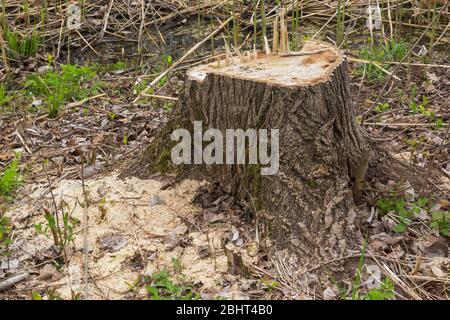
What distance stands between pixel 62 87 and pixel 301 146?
2.60 metres

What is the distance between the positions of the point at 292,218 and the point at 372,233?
1.31ft

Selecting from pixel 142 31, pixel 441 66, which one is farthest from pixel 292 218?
pixel 142 31

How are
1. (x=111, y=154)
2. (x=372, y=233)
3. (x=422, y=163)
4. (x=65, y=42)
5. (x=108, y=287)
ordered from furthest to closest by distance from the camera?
(x=65, y=42), (x=111, y=154), (x=422, y=163), (x=372, y=233), (x=108, y=287)

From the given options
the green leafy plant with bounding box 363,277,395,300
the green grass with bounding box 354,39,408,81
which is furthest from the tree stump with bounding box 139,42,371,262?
the green grass with bounding box 354,39,408,81

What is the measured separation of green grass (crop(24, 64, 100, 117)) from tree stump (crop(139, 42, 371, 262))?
2010 mm

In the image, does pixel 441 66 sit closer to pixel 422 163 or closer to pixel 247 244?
pixel 422 163

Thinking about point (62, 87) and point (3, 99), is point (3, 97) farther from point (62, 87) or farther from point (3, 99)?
point (62, 87)

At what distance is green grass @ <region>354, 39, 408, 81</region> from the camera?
4848 mm

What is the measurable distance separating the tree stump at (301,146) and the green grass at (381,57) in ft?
6.10

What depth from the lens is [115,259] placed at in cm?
291

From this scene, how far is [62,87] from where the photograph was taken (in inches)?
192

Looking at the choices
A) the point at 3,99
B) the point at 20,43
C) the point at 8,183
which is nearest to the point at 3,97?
the point at 3,99

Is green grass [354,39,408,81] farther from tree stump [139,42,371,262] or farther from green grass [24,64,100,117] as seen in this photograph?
green grass [24,64,100,117]

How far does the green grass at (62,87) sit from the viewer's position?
15.6 feet
